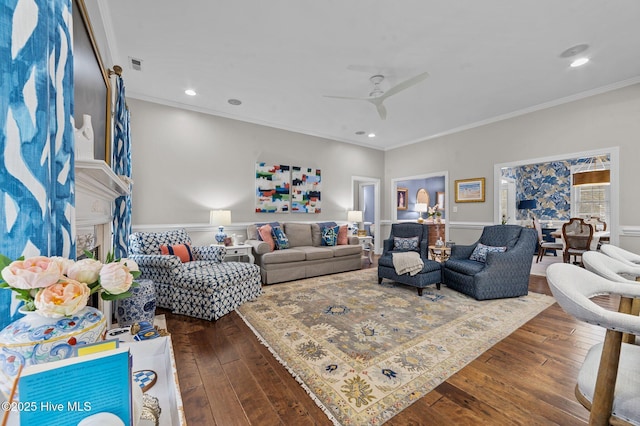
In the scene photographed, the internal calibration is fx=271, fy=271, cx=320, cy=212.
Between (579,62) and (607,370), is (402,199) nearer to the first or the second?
(579,62)

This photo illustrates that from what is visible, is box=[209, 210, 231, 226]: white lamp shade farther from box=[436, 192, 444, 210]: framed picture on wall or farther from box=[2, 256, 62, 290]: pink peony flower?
box=[436, 192, 444, 210]: framed picture on wall

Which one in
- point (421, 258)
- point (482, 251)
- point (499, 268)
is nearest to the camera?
point (499, 268)

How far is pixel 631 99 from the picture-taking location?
3.72m

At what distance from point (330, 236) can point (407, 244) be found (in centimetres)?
153

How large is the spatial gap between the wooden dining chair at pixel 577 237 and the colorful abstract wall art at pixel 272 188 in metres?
5.47

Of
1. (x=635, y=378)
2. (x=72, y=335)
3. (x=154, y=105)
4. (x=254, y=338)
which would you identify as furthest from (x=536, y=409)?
(x=154, y=105)

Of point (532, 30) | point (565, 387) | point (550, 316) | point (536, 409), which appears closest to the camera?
point (536, 409)

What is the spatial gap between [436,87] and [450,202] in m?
2.75

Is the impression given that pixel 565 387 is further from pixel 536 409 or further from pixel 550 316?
pixel 550 316

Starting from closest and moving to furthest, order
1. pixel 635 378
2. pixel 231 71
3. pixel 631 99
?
pixel 635 378 < pixel 231 71 < pixel 631 99

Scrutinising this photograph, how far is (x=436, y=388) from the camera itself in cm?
177

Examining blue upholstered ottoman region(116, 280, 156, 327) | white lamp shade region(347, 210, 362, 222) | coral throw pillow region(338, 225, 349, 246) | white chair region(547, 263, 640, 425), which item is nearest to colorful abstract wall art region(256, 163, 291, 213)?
coral throw pillow region(338, 225, 349, 246)

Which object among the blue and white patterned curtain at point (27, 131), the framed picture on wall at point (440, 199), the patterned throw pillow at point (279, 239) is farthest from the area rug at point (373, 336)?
the framed picture on wall at point (440, 199)

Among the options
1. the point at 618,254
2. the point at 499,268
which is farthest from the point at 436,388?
the point at 499,268
